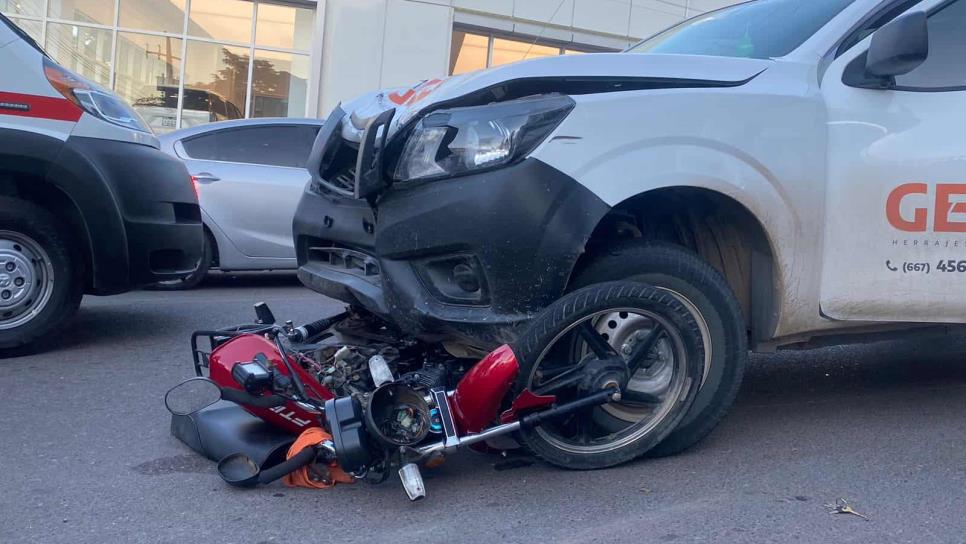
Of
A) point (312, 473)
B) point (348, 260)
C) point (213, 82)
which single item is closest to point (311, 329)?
point (348, 260)

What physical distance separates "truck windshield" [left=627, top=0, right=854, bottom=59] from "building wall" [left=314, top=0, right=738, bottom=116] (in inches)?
407

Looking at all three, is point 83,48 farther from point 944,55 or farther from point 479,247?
point 944,55

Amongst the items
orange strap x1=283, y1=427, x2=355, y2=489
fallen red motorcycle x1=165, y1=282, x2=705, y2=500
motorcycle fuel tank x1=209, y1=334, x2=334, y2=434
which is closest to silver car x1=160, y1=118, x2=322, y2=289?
fallen red motorcycle x1=165, y1=282, x2=705, y2=500

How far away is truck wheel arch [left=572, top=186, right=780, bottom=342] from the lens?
333cm

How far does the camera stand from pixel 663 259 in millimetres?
3215

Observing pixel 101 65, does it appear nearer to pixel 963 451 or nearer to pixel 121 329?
pixel 121 329

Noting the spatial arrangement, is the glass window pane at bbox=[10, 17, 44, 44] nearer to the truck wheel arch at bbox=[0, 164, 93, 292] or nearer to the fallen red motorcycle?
the truck wheel arch at bbox=[0, 164, 93, 292]

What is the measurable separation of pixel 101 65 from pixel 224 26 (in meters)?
2.10

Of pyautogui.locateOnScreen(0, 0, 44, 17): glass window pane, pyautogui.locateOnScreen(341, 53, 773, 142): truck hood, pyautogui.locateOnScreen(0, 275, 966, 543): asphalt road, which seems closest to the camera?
pyautogui.locateOnScreen(0, 275, 966, 543): asphalt road

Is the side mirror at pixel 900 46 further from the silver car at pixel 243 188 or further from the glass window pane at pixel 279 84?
the glass window pane at pixel 279 84

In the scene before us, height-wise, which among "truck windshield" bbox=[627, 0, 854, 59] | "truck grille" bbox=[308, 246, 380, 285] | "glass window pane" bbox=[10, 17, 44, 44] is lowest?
"truck grille" bbox=[308, 246, 380, 285]

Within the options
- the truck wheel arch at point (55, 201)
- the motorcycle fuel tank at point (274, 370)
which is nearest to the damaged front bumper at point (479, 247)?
the motorcycle fuel tank at point (274, 370)

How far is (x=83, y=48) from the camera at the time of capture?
14.6 metres

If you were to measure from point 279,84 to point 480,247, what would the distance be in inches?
523
